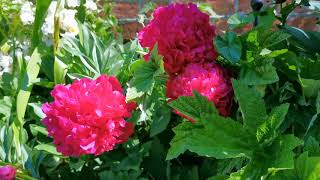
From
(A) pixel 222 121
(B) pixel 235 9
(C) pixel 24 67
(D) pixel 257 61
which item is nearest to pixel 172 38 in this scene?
(D) pixel 257 61

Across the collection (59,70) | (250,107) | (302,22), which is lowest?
(302,22)

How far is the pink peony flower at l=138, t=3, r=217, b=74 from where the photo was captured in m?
1.01

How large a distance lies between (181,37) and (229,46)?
9cm

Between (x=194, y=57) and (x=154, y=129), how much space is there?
16 centimetres

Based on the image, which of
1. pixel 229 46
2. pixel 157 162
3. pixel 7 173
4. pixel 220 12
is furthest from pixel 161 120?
pixel 220 12

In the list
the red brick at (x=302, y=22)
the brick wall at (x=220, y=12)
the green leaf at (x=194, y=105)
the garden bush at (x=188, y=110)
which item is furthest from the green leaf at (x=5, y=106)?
the red brick at (x=302, y=22)

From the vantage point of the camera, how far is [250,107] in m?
0.82

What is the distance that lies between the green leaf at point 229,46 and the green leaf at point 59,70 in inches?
16.9

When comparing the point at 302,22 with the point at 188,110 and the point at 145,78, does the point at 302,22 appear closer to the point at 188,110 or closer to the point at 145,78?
the point at 145,78

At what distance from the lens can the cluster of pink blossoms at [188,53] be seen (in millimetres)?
949

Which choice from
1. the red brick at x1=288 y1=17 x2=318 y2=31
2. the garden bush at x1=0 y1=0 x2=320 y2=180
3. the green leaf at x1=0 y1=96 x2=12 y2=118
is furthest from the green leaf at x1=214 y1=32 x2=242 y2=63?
the red brick at x1=288 y1=17 x2=318 y2=31

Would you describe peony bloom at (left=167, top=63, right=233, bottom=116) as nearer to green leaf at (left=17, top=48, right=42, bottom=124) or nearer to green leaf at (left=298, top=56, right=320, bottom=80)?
green leaf at (left=298, top=56, right=320, bottom=80)

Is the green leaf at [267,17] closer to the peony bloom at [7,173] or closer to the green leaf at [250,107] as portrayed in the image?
the green leaf at [250,107]

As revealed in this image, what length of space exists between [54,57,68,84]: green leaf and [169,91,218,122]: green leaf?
0.50m
